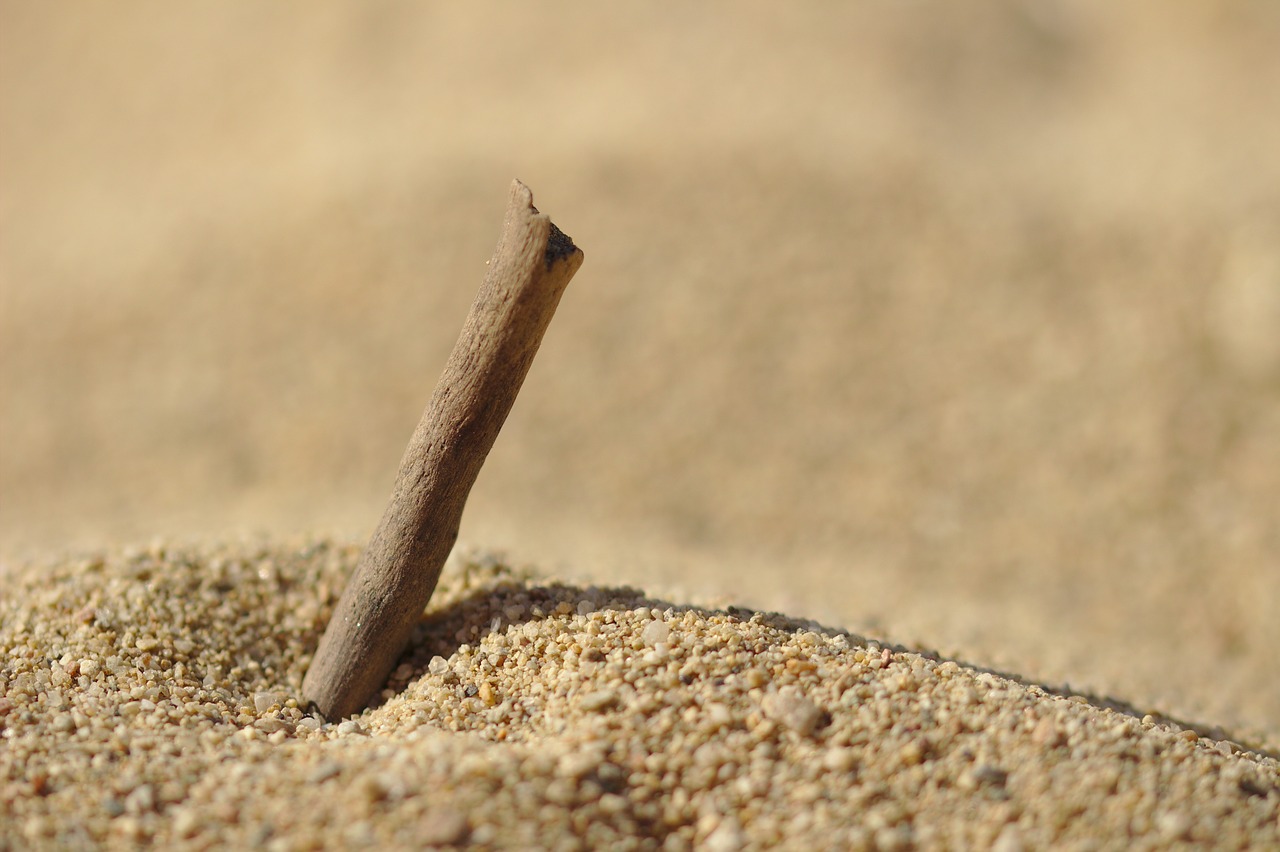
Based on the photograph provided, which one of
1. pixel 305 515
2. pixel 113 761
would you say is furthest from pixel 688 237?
pixel 113 761

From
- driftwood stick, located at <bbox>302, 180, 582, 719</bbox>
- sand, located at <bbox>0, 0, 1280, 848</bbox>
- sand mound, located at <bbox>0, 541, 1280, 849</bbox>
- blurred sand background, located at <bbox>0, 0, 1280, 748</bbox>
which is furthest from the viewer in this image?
blurred sand background, located at <bbox>0, 0, 1280, 748</bbox>

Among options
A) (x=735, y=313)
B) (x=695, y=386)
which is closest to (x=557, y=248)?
(x=695, y=386)

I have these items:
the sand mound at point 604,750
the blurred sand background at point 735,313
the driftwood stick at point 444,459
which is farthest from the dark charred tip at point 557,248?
the blurred sand background at point 735,313

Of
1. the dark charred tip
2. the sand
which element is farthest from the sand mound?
the dark charred tip

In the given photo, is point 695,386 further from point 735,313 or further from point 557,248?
point 557,248

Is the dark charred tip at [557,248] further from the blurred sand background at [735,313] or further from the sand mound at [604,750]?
the blurred sand background at [735,313]

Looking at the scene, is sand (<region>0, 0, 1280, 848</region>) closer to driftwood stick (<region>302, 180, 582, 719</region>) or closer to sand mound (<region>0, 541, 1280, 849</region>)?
sand mound (<region>0, 541, 1280, 849</region>)
